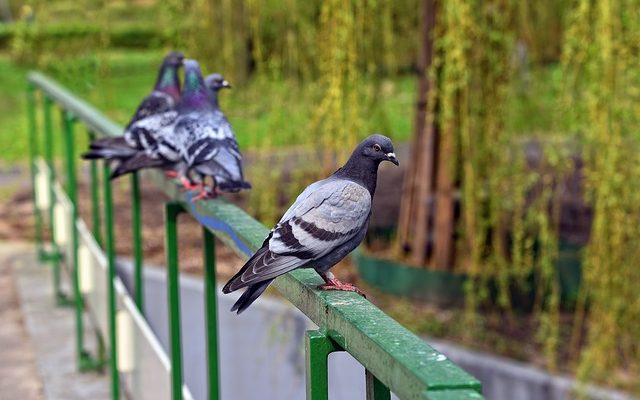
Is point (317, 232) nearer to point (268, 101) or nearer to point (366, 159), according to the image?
point (366, 159)

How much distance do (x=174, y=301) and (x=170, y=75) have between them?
3.53 feet

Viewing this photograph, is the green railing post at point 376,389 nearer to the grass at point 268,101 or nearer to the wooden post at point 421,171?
the grass at point 268,101

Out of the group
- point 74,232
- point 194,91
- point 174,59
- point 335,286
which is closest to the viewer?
point 335,286

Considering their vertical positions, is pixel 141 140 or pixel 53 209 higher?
pixel 141 140

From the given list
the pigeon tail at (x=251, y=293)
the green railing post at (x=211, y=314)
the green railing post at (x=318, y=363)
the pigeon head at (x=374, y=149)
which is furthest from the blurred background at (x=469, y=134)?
the green railing post at (x=318, y=363)

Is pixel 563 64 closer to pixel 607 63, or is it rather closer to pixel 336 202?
pixel 607 63

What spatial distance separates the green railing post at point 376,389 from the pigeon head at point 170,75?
2.26 meters

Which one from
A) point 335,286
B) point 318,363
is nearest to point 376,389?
point 318,363

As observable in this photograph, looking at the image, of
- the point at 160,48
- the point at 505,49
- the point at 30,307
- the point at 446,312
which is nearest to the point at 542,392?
the point at 446,312

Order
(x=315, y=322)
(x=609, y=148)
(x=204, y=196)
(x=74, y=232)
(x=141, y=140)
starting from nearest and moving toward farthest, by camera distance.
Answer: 1. (x=315, y=322)
2. (x=204, y=196)
3. (x=141, y=140)
4. (x=609, y=148)
5. (x=74, y=232)

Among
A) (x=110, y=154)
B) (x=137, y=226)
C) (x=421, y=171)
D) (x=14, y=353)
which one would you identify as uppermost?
(x=110, y=154)

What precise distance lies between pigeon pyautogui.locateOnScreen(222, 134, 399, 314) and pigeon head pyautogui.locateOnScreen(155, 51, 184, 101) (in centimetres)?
166

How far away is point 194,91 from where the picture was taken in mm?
3221

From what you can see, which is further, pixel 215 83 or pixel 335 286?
pixel 215 83
